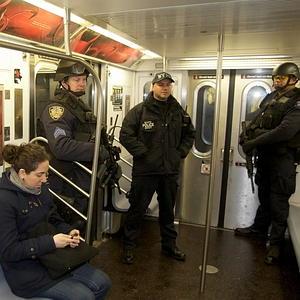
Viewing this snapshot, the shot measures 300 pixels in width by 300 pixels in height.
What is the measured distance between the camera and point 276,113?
338 centimetres

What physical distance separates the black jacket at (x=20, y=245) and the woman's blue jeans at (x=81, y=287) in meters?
0.05

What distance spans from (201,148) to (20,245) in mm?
3203

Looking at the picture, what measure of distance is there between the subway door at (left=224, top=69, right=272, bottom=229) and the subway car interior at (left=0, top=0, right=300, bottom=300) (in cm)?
1

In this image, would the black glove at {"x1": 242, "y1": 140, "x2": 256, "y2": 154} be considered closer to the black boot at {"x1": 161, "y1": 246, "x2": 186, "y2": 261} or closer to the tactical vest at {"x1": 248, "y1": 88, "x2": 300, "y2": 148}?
the tactical vest at {"x1": 248, "y1": 88, "x2": 300, "y2": 148}

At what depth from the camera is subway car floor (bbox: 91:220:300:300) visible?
2957 mm

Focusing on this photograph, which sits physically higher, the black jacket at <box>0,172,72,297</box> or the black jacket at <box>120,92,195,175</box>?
the black jacket at <box>120,92,195,175</box>

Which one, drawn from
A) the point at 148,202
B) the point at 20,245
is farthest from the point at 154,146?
the point at 20,245

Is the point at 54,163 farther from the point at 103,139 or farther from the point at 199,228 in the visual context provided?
the point at 199,228

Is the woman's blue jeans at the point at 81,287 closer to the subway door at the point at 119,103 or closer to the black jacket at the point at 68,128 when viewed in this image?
the black jacket at the point at 68,128

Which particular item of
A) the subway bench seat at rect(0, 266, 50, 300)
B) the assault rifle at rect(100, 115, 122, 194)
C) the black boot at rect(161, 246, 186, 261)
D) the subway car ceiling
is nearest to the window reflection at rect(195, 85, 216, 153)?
the subway car ceiling

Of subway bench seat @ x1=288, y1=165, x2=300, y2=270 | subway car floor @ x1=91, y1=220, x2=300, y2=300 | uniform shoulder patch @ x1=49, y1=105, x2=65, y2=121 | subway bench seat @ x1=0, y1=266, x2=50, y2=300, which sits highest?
uniform shoulder patch @ x1=49, y1=105, x2=65, y2=121

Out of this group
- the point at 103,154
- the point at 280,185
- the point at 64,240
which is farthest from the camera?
the point at 280,185

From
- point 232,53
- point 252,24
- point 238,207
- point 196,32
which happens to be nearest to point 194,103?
point 232,53

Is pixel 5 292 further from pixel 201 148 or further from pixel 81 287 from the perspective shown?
pixel 201 148
